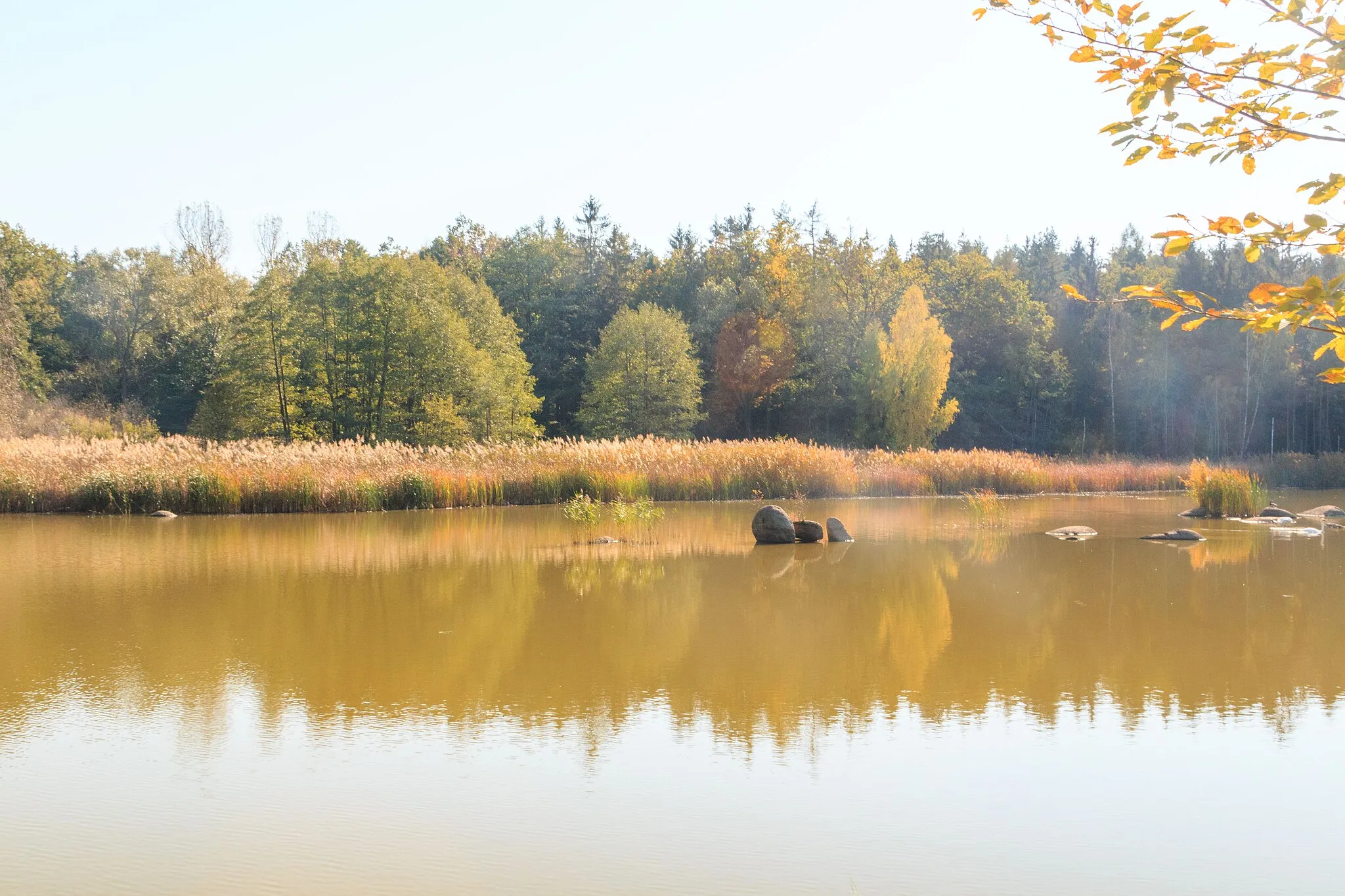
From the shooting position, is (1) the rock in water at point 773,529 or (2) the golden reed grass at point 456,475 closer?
(1) the rock in water at point 773,529

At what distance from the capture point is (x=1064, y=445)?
46.9 metres

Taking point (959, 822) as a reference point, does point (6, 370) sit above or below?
above

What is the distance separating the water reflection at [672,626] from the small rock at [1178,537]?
0.49 meters

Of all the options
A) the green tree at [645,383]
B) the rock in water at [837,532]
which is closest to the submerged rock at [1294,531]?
the rock in water at [837,532]

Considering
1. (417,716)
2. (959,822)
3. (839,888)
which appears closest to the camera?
(839,888)

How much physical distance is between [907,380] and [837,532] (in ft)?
81.8

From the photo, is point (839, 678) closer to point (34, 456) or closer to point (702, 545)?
point (702, 545)

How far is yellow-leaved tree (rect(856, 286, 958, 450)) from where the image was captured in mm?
39000

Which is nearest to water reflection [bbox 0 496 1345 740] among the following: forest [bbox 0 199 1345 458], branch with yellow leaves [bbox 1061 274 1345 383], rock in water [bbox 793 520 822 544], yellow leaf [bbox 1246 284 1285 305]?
rock in water [bbox 793 520 822 544]

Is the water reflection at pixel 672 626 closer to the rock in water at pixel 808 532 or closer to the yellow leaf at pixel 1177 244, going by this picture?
the rock in water at pixel 808 532

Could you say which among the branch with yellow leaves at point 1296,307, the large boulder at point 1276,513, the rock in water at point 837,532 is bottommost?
the large boulder at point 1276,513

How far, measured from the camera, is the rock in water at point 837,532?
49.3 feet

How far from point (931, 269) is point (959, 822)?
48515mm

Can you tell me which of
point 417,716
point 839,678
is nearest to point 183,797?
point 417,716
